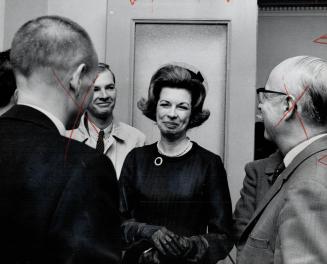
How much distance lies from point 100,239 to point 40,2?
0.90 metres

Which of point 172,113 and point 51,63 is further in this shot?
point 172,113

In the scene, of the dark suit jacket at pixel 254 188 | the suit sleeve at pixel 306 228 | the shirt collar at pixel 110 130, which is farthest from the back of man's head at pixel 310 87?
the shirt collar at pixel 110 130

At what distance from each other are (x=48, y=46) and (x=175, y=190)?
2.02 feet

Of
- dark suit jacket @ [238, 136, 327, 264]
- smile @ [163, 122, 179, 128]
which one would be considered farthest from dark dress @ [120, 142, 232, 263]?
dark suit jacket @ [238, 136, 327, 264]

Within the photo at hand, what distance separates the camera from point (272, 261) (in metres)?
0.78

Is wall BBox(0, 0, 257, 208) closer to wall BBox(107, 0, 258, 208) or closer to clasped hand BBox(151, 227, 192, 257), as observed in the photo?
wall BBox(107, 0, 258, 208)

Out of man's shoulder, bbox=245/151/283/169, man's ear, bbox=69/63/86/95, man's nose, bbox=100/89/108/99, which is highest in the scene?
man's nose, bbox=100/89/108/99

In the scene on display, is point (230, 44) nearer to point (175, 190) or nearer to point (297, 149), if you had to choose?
point (175, 190)

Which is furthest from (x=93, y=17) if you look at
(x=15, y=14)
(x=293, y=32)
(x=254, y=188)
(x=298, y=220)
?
(x=298, y=220)

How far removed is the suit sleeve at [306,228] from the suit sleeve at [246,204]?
46 cm

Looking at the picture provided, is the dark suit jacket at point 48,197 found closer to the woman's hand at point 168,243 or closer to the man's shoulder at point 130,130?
the woman's hand at point 168,243

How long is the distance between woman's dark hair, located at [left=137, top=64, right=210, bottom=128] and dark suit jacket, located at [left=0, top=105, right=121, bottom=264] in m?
0.59

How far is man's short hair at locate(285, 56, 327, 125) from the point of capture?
81 centimetres

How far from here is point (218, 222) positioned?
45.6 inches
